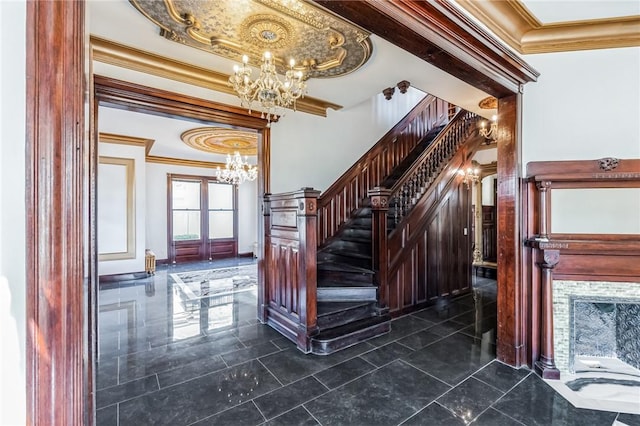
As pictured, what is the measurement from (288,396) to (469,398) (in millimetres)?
1363

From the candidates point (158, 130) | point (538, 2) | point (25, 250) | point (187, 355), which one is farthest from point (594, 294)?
point (158, 130)

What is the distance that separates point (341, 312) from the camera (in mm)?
3277

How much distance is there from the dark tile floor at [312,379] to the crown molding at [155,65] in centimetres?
276

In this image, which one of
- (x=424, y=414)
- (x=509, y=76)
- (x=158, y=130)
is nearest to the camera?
(x=424, y=414)

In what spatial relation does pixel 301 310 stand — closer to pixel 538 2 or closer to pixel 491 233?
pixel 538 2

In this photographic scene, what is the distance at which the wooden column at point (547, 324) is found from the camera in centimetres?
239

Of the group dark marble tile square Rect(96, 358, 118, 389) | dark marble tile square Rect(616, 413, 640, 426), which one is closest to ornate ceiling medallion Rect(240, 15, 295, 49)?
dark marble tile square Rect(96, 358, 118, 389)

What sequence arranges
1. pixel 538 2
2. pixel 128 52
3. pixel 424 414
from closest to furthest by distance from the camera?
1. pixel 424 414
2. pixel 538 2
3. pixel 128 52

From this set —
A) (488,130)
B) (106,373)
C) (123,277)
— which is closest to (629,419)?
(488,130)

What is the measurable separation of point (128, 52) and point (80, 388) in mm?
2826

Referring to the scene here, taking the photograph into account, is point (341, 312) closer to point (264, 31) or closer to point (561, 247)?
point (561, 247)

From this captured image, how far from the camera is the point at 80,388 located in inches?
30.2

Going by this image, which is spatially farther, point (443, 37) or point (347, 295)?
point (347, 295)

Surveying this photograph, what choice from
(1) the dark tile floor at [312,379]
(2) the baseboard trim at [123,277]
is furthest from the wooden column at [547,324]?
(2) the baseboard trim at [123,277]
